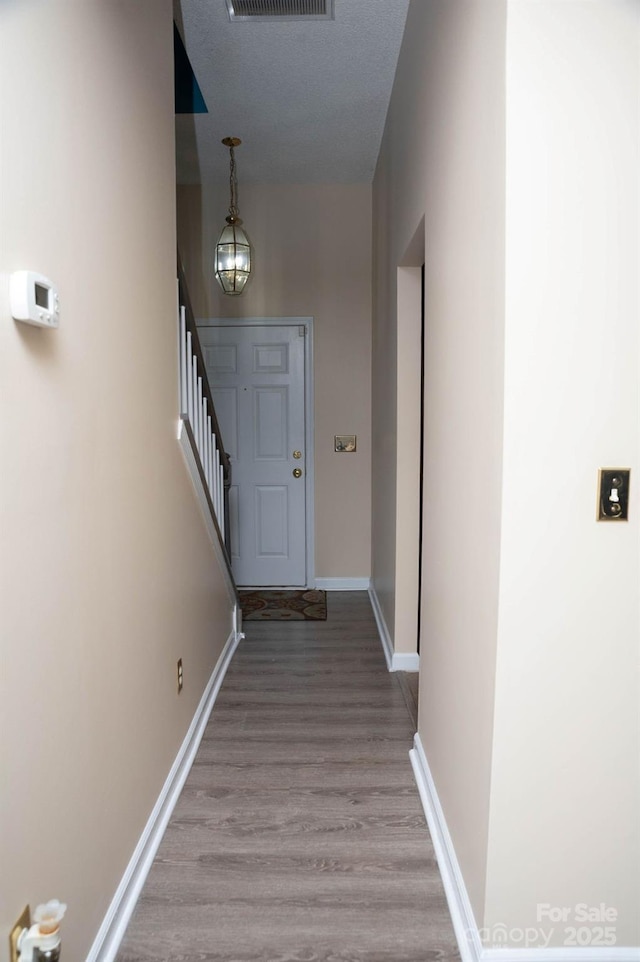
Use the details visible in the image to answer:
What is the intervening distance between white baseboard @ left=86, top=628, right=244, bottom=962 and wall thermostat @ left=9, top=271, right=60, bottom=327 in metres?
1.40

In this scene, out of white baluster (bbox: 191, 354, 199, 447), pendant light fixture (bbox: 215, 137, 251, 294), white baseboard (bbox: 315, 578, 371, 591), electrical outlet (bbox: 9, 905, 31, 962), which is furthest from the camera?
white baseboard (bbox: 315, 578, 371, 591)

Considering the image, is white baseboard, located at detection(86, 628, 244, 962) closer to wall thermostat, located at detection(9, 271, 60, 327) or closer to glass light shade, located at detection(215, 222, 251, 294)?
wall thermostat, located at detection(9, 271, 60, 327)

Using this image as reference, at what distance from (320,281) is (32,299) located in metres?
3.90

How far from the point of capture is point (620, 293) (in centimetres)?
130

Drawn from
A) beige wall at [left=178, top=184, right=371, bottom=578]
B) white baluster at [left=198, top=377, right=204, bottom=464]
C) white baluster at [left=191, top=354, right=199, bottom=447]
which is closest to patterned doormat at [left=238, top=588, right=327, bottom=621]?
beige wall at [left=178, top=184, right=371, bottom=578]

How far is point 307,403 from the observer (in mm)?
4863

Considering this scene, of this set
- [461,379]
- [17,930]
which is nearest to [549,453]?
[461,379]

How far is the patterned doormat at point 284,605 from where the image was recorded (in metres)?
4.27

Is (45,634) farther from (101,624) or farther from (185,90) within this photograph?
(185,90)

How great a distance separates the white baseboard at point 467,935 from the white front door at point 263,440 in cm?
303

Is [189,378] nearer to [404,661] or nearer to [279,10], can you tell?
[279,10]

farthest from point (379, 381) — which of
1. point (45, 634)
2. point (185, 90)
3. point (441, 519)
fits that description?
point (45, 634)

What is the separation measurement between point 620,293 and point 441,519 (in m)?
0.91

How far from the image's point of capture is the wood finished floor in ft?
5.24
